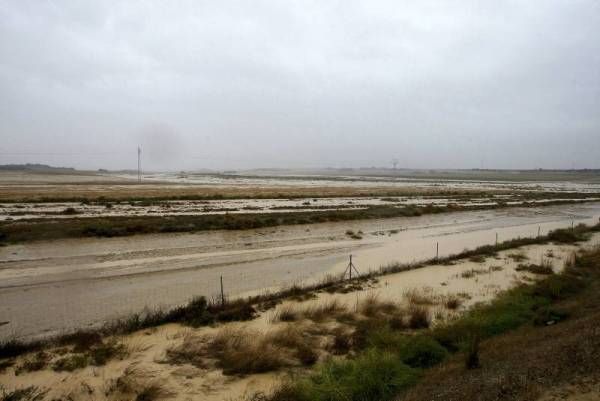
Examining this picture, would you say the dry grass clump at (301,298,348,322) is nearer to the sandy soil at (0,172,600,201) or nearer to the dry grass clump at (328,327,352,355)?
the dry grass clump at (328,327,352,355)

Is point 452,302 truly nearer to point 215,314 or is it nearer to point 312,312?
point 312,312

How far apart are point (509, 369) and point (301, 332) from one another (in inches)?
193

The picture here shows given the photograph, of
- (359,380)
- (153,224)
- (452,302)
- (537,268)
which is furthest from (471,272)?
(153,224)

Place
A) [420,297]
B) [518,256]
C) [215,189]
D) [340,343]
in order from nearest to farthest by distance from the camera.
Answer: [340,343], [420,297], [518,256], [215,189]

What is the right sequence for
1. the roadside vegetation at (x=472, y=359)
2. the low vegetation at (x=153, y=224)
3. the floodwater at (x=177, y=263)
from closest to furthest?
1. the roadside vegetation at (x=472, y=359)
2. the floodwater at (x=177, y=263)
3. the low vegetation at (x=153, y=224)

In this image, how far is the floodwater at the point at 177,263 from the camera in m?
11.1

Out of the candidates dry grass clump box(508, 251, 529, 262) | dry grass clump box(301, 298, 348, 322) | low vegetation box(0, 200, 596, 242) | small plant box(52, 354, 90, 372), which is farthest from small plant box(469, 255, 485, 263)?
small plant box(52, 354, 90, 372)

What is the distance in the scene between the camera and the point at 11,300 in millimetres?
11500

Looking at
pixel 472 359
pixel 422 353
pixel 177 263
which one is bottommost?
pixel 177 263

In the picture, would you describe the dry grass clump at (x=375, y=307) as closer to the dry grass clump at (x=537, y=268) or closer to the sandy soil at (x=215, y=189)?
the dry grass clump at (x=537, y=268)

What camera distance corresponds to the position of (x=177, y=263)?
1639cm

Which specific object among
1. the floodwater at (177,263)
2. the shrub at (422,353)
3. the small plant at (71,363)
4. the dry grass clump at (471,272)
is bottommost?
the floodwater at (177,263)

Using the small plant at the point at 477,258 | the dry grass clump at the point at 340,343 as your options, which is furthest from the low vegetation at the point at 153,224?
the dry grass clump at the point at 340,343

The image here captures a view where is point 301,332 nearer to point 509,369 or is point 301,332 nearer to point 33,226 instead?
point 509,369
